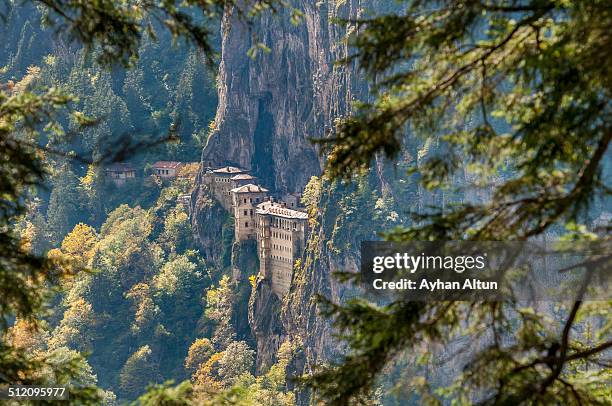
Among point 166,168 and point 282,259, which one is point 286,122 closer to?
point 282,259

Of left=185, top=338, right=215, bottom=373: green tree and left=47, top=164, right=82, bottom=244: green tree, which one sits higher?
left=47, top=164, right=82, bottom=244: green tree

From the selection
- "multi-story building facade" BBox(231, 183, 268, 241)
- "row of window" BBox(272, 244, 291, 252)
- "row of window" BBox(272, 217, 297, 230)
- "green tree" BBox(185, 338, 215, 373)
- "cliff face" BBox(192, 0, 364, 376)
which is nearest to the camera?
"row of window" BBox(272, 217, 297, 230)

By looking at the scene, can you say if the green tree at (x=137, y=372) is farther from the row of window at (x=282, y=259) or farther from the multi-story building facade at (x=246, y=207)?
the row of window at (x=282, y=259)

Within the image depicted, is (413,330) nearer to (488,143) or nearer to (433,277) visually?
(433,277)

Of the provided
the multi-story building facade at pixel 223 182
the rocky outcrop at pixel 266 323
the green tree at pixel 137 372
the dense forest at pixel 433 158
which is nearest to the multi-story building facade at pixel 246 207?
the rocky outcrop at pixel 266 323

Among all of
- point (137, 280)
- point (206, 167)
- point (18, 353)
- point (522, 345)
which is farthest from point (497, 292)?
point (137, 280)

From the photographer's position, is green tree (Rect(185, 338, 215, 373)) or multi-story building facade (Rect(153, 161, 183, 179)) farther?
multi-story building facade (Rect(153, 161, 183, 179))

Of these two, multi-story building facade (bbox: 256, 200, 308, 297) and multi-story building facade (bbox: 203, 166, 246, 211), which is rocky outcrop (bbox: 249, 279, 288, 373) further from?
multi-story building facade (bbox: 203, 166, 246, 211)

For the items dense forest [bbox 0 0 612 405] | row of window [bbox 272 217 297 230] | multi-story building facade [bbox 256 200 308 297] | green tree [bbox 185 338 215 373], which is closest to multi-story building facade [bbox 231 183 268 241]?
multi-story building facade [bbox 256 200 308 297]
